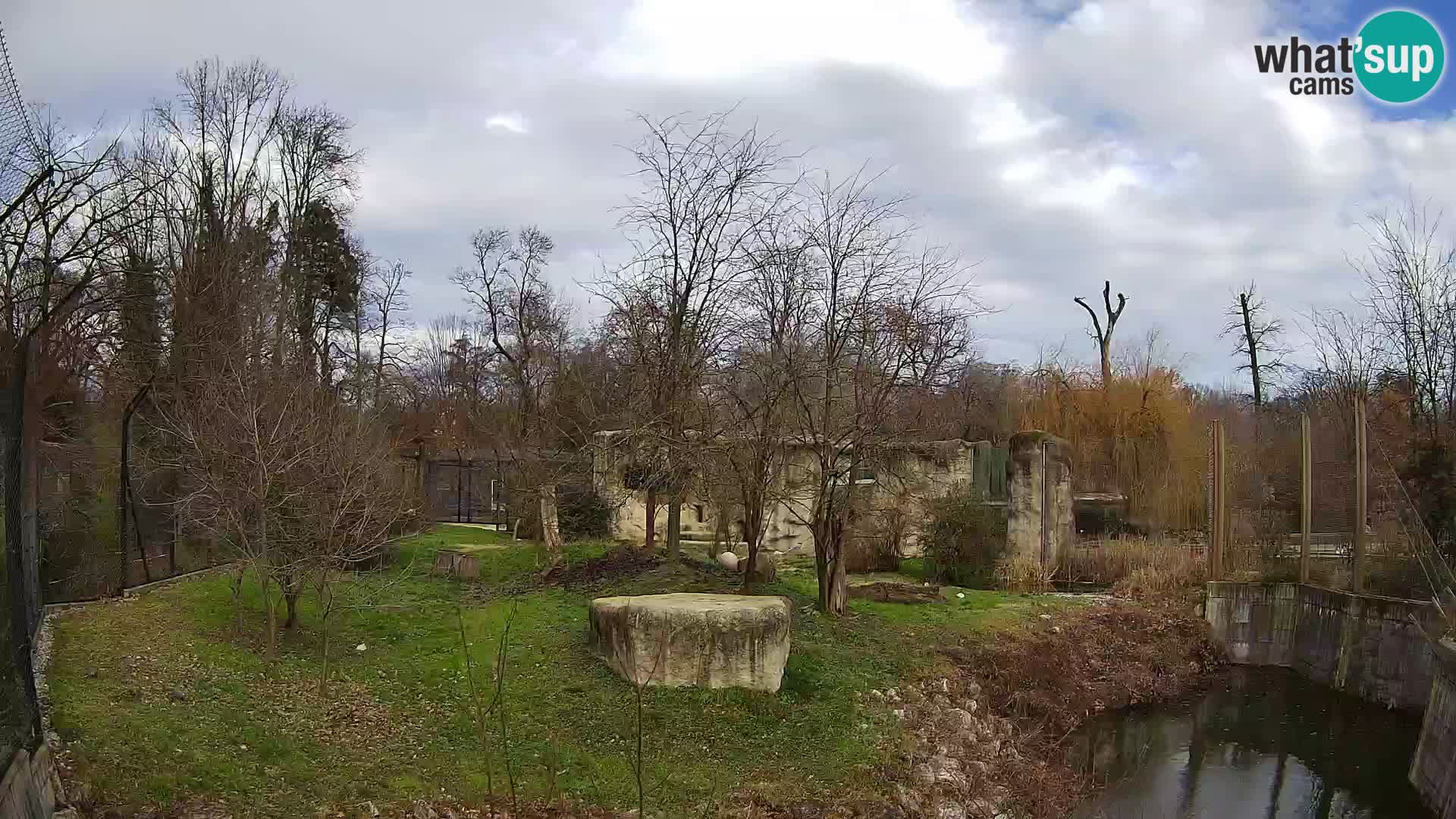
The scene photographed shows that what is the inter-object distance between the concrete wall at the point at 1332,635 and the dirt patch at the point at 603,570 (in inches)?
379

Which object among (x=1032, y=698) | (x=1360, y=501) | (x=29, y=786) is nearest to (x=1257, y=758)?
(x=1032, y=698)

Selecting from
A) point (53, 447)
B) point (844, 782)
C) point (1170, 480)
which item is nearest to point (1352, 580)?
point (1170, 480)

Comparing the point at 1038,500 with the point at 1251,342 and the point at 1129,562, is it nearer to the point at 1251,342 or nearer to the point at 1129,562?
the point at 1129,562

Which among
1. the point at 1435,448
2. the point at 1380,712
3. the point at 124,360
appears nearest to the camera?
the point at 1380,712

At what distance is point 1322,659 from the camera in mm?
15555

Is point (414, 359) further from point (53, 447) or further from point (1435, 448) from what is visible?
point (1435, 448)

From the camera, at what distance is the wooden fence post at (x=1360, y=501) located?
14.4 meters

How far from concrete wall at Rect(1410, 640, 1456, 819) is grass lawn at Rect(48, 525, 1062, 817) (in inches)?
199

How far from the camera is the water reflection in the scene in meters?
10.9

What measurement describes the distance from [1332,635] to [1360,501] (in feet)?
7.73

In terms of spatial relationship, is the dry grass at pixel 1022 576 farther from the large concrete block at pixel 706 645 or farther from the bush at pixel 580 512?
the large concrete block at pixel 706 645

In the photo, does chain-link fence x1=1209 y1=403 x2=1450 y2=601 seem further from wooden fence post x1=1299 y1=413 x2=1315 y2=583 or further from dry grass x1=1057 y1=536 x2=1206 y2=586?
dry grass x1=1057 y1=536 x2=1206 y2=586

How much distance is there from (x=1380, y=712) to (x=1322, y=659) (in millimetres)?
1828

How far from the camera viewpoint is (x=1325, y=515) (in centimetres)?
1833
